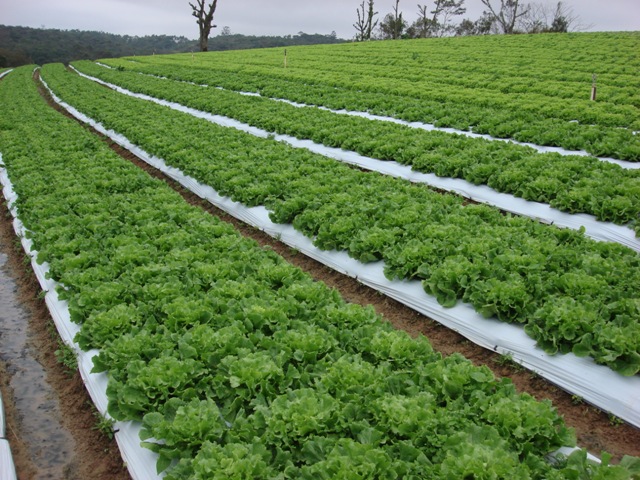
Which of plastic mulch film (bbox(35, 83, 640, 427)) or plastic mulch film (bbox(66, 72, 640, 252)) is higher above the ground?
plastic mulch film (bbox(66, 72, 640, 252))

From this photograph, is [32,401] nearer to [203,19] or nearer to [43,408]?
[43,408]

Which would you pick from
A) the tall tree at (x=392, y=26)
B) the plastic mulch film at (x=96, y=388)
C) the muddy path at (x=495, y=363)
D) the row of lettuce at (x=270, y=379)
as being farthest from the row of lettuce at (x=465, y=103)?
the tall tree at (x=392, y=26)

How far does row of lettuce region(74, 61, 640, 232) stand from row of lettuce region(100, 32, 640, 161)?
1.59 metres

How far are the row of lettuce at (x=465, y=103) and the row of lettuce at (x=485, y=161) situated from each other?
5.21ft

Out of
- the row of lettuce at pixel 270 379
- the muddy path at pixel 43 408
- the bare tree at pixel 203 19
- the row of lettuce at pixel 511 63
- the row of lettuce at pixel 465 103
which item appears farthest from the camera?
the bare tree at pixel 203 19

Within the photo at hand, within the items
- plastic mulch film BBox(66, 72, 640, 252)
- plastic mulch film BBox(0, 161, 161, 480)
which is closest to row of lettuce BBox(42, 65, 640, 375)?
plastic mulch film BBox(66, 72, 640, 252)

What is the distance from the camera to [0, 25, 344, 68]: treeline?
7974 cm

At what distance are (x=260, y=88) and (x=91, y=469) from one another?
2303cm

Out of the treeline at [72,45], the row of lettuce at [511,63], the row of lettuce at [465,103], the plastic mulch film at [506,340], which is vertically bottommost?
the plastic mulch film at [506,340]

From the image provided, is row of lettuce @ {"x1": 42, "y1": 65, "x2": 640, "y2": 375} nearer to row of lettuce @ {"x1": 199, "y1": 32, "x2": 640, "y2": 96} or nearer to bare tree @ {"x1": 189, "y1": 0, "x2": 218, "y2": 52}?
row of lettuce @ {"x1": 199, "y1": 32, "x2": 640, "y2": 96}

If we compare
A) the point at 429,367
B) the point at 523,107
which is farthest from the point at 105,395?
the point at 523,107

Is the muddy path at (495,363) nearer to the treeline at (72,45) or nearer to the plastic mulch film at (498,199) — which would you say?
the plastic mulch film at (498,199)

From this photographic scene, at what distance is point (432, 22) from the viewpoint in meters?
82.4

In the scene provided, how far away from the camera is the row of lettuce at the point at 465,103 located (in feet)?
42.1
